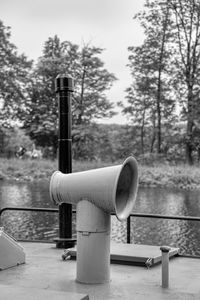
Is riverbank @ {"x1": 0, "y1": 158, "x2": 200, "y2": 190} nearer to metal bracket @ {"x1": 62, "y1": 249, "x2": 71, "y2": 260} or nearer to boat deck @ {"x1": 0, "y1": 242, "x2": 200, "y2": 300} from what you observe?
metal bracket @ {"x1": 62, "y1": 249, "x2": 71, "y2": 260}

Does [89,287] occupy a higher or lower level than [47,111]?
lower

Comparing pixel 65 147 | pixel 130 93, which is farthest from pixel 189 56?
pixel 65 147

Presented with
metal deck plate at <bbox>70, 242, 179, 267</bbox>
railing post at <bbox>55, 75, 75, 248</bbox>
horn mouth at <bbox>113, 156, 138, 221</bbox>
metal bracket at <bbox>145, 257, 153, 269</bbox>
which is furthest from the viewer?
railing post at <bbox>55, 75, 75, 248</bbox>

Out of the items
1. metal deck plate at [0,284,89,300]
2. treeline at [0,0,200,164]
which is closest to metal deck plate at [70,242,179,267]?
metal deck plate at [0,284,89,300]

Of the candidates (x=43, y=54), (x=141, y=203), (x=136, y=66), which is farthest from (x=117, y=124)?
(x=141, y=203)

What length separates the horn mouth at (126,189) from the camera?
16.8ft

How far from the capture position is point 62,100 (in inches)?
278

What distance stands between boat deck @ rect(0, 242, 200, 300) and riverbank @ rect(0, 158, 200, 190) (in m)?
22.6

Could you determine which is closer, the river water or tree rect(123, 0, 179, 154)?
the river water

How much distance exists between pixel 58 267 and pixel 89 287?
947 mm

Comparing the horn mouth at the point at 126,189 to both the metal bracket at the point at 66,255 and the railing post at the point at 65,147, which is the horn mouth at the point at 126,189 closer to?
the metal bracket at the point at 66,255

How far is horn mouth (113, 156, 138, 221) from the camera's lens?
5.11 m

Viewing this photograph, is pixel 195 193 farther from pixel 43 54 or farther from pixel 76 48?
pixel 43 54

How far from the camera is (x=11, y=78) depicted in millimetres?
38656
